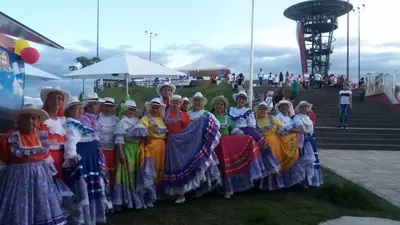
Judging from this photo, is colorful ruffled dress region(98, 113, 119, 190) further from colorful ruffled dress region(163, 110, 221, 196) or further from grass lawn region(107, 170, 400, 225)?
colorful ruffled dress region(163, 110, 221, 196)

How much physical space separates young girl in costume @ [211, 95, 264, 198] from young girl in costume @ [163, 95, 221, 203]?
0.30 meters

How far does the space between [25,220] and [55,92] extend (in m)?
1.33

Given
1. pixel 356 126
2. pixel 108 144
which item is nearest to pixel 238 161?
pixel 108 144

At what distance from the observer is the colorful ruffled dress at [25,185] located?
331 cm

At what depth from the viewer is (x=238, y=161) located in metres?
5.75

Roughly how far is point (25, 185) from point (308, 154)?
456 centimetres

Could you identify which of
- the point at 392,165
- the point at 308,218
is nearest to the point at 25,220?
the point at 308,218

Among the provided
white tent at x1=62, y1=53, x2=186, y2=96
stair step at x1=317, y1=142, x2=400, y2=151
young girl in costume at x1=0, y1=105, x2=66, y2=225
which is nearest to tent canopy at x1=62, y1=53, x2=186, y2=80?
white tent at x1=62, y1=53, x2=186, y2=96

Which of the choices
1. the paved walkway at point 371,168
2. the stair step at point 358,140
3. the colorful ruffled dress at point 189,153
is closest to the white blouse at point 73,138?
the colorful ruffled dress at point 189,153

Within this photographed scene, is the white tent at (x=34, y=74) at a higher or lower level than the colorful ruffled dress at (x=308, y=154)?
higher

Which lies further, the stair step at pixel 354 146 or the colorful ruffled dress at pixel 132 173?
the stair step at pixel 354 146

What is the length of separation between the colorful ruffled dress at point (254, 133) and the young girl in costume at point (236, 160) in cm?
13

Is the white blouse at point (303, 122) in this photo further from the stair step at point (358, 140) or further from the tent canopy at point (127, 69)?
the stair step at point (358, 140)

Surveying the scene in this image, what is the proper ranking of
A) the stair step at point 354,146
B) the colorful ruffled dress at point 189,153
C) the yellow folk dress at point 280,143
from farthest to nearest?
the stair step at point 354,146 → the yellow folk dress at point 280,143 → the colorful ruffled dress at point 189,153
